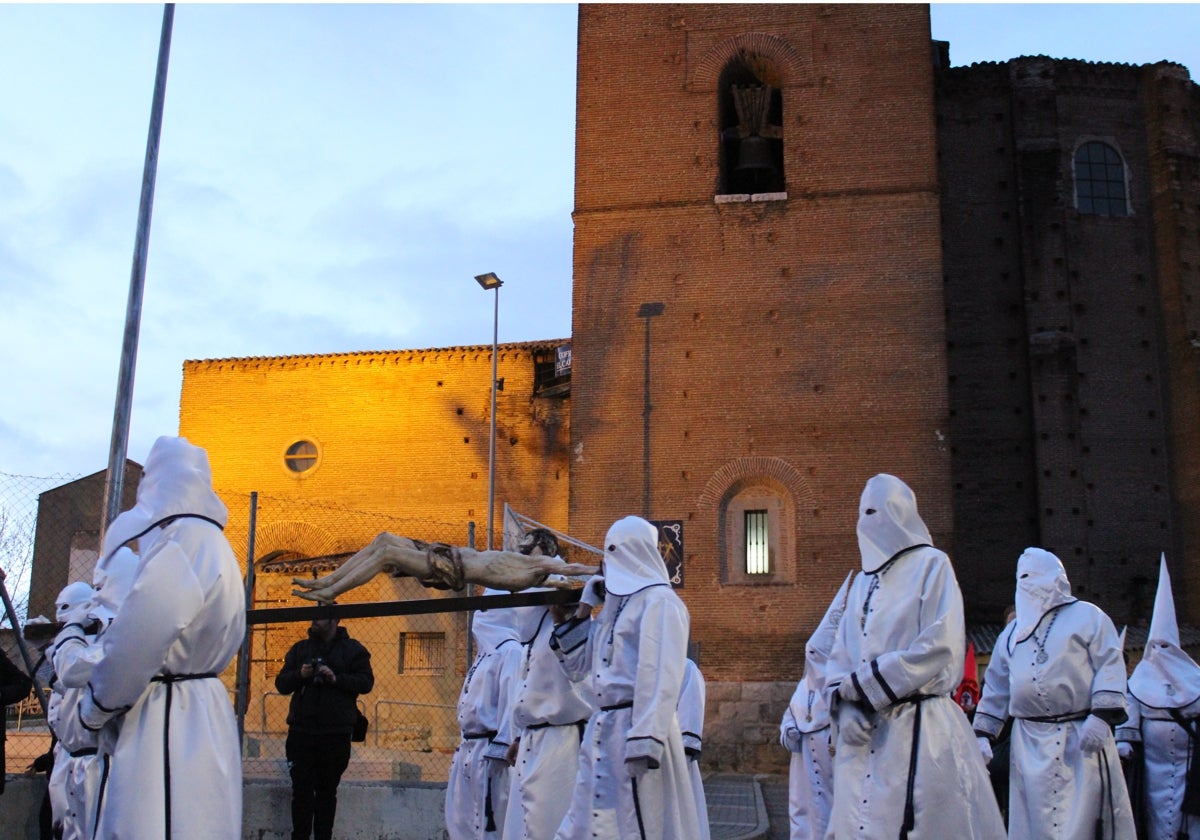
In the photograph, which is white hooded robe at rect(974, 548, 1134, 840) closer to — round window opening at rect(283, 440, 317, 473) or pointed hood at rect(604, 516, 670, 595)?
pointed hood at rect(604, 516, 670, 595)

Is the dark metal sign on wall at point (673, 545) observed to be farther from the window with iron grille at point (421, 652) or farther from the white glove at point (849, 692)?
the white glove at point (849, 692)

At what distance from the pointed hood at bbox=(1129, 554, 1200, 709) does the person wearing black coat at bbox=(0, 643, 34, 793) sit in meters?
8.60

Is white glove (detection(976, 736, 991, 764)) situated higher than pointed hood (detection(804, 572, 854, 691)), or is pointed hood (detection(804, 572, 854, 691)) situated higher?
pointed hood (detection(804, 572, 854, 691))

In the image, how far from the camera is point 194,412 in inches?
1475

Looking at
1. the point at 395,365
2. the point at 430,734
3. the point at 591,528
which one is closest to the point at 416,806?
the point at 591,528

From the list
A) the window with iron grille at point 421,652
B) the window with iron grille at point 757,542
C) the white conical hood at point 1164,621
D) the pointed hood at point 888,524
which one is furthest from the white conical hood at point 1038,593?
the window with iron grille at point 421,652

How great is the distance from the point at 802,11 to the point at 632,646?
2155 centimetres

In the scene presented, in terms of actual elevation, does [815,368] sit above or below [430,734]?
above

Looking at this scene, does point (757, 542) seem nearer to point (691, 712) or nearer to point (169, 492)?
point (691, 712)

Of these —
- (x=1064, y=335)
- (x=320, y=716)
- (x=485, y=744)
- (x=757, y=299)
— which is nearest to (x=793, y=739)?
(x=485, y=744)

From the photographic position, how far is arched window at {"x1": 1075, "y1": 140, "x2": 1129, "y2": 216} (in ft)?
98.7

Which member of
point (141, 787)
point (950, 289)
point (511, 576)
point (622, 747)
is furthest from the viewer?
point (950, 289)

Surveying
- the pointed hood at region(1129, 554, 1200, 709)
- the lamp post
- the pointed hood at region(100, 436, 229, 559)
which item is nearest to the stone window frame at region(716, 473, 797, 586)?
the lamp post

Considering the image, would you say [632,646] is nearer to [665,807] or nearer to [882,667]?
[665,807]
